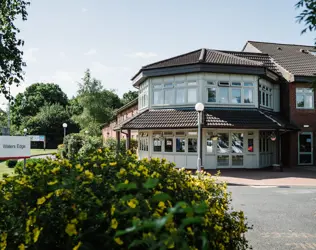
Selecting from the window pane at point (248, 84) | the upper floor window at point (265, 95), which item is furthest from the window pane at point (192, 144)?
the upper floor window at point (265, 95)

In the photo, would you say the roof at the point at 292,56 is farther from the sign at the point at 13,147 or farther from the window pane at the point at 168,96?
the sign at the point at 13,147

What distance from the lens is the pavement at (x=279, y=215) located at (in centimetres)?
617

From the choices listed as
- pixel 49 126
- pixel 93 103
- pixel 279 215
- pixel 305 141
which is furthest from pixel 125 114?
pixel 279 215

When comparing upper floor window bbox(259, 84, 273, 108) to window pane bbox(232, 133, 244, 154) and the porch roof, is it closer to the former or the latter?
the porch roof

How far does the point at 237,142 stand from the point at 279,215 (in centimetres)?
1185

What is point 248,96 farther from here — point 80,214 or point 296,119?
point 80,214

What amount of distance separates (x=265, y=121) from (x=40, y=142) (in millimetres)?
44609

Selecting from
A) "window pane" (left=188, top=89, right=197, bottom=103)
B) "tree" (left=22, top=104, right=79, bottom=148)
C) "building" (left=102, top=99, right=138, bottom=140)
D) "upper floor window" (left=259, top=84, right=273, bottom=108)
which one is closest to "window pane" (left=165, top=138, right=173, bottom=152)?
"window pane" (left=188, top=89, right=197, bottom=103)

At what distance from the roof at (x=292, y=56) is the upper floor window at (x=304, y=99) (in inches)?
46.8

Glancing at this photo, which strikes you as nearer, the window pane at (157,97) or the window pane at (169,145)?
the window pane at (169,145)

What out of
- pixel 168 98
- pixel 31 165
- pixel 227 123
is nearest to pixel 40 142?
pixel 168 98

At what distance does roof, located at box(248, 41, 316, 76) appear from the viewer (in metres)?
23.1

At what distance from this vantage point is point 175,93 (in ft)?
67.4

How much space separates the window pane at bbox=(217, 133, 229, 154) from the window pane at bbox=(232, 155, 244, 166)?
68cm
